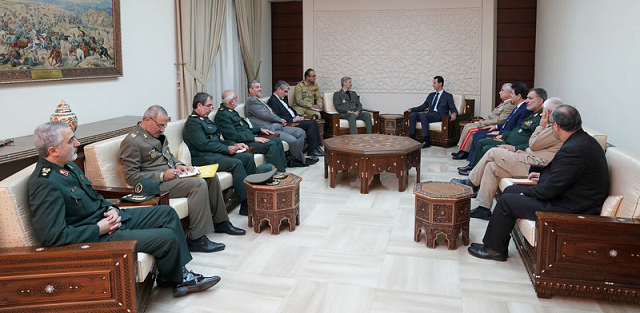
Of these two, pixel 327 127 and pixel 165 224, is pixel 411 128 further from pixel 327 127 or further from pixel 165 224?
pixel 165 224

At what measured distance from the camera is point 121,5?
572cm

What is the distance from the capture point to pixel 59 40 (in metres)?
4.88

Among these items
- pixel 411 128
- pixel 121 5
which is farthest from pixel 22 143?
pixel 411 128

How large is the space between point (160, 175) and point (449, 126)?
18.3 ft

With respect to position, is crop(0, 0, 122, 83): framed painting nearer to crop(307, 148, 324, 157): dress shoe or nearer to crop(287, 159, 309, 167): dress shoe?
crop(287, 159, 309, 167): dress shoe

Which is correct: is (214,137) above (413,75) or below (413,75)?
below

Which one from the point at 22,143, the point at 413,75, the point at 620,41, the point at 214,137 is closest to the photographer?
the point at 22,143

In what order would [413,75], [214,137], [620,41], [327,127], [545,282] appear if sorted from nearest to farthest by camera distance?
[545,282] < [620,41] < [214,137] < [327,127] < [413,75]

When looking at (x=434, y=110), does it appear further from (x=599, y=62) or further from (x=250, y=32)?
(x=250, y=32)

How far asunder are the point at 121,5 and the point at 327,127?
4044 mm

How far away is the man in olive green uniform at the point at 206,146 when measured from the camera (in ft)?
16.8

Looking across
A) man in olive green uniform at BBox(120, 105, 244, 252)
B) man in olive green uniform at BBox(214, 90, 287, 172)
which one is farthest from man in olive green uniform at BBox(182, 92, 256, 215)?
man in olive green uniform at BBox(120, 105, 244, 252)

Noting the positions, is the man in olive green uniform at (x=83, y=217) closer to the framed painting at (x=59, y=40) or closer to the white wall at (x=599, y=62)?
the framed painting at (x=59, y=40)

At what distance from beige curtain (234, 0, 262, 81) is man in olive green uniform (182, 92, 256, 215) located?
13.9 feet
